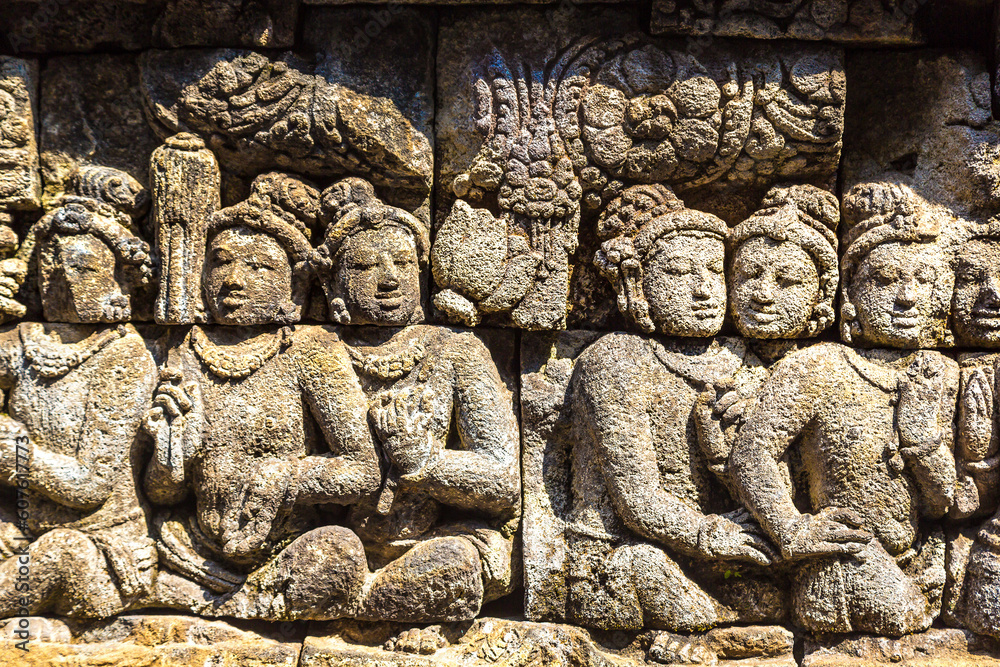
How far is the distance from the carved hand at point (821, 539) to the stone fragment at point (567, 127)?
4.41 ft

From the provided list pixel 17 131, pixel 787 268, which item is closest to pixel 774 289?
pixel 787 268

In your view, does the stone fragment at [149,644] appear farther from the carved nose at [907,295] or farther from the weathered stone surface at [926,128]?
the weathered stone surface at [926,128]

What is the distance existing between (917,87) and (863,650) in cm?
250

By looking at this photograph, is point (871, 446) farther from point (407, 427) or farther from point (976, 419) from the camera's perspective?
point (407, 427)

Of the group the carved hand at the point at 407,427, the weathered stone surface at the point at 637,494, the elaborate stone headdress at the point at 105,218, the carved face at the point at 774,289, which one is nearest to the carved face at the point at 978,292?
the carved face at the point at 774,289

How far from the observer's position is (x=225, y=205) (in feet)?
11.5

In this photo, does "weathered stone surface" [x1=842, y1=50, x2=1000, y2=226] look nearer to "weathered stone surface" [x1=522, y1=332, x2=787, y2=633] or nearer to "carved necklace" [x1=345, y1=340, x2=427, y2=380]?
"weathered stone surface" [x1=522, y1=332, x2=787, y2=633]

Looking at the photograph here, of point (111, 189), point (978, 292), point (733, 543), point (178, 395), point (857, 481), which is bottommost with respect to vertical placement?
point (733, 543)

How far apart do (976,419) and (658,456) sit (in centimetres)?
138

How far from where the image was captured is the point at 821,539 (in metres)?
3.18

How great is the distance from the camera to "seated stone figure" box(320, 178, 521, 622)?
10.6 feet

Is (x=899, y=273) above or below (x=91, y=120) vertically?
below

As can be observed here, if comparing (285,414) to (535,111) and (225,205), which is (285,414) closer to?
(225,205)

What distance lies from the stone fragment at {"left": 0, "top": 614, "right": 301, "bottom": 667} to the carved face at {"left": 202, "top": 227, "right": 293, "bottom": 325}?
138 centimetres
